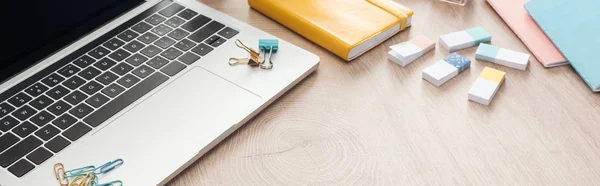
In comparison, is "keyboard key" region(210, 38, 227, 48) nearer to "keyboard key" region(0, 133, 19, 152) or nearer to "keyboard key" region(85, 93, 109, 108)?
"keyboard key" region(85, 93, 109, 108)

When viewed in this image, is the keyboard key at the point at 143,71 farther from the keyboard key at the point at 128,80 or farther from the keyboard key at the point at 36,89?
the keyboard key at the point at 36,89

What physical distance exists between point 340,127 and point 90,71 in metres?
0.33

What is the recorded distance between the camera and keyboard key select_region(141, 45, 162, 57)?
910 millimetres

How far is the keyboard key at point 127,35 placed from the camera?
94 centimetres

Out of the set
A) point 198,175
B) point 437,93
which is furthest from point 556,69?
point 198,175

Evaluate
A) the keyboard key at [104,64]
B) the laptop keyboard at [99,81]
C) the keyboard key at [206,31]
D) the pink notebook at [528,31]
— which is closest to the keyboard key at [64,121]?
the laptop keyboard at [99,81]

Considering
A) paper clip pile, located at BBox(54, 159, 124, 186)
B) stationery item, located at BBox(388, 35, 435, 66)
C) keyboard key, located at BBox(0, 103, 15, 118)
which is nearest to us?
paper clip pile, located at BBox(54, 159, 124, 186)

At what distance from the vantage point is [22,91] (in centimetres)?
85

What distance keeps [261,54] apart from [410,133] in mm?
229

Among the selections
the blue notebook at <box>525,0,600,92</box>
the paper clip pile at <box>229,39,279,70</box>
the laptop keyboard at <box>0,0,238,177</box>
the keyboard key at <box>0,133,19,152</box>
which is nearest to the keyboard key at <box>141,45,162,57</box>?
the laptop keyboard at <box>0,0,238,177</box>

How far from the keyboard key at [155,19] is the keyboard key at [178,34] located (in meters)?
0.04

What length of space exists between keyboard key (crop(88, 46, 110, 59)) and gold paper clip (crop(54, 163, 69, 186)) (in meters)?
0.21

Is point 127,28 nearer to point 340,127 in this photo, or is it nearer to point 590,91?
point 340,127

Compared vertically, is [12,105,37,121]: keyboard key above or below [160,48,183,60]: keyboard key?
below
